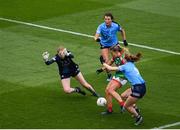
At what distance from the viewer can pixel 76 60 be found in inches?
1170

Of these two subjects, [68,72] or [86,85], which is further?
[68,72]

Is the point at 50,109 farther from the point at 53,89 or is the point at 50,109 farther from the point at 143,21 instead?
the point at 143,21

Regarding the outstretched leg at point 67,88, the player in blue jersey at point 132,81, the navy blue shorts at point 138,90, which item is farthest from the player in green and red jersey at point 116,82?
the outstretched leg at point 67,88

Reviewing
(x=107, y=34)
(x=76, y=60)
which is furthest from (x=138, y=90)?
(x=76, y=60)

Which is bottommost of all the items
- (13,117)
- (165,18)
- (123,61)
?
(13,117)

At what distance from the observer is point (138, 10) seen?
37250 millimetres

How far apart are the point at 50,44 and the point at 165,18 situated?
705 cm

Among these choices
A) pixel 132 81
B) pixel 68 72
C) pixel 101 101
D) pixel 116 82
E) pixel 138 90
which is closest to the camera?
pixel 138 90

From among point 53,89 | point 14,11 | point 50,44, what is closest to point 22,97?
point 53,89

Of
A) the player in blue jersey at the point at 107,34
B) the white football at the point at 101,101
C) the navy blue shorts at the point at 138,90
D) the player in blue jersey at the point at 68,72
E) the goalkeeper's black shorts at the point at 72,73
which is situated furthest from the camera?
the player in blue jersey at the point at 107,34

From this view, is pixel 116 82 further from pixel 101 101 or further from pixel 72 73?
pixel 72 73

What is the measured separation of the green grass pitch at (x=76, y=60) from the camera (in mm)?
23188

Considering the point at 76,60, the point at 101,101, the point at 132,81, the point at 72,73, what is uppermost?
the point at 76,60

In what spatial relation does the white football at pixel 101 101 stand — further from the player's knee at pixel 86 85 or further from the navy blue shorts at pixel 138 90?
the player's knee at pixel 86 85
